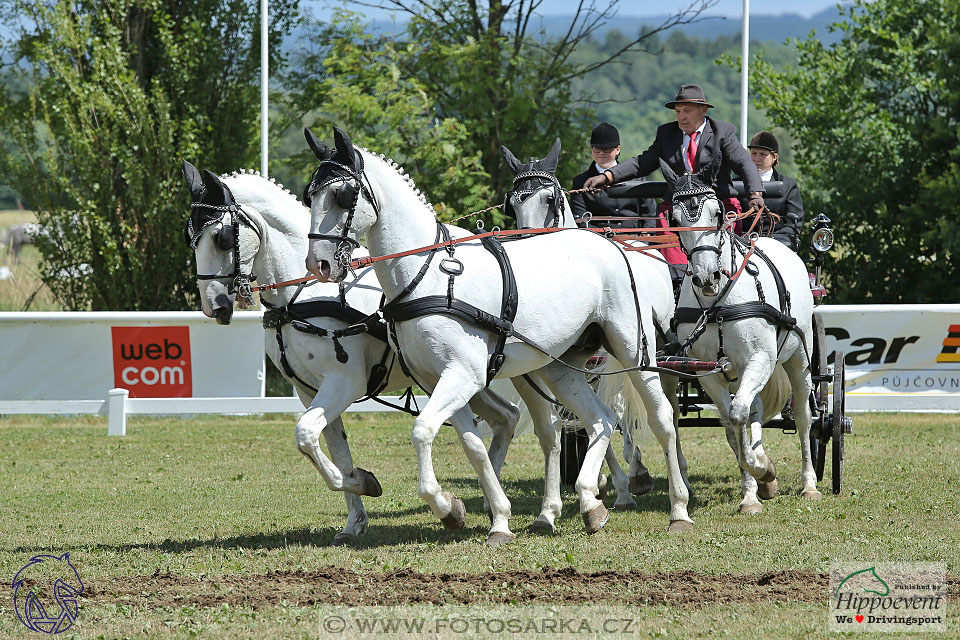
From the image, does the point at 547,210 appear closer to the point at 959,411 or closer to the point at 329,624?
the point at 329,624

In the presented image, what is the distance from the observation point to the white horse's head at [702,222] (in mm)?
6934

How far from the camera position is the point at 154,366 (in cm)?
1238

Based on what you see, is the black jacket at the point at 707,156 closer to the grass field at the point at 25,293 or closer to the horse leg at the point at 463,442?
the horse leg at the point at 463,442

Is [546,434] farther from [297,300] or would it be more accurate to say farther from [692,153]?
[692,153]

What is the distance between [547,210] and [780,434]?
5454 millimetres

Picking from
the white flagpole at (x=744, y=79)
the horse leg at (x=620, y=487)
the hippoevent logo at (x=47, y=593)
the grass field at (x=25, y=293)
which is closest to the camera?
the hippoevent logo at (x=47, y=593)

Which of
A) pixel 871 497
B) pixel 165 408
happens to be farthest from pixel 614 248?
pixel 165 408

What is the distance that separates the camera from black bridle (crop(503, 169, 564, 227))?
778 cm

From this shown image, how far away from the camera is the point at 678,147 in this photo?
808cm

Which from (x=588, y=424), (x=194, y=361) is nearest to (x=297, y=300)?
(x=588, y=424)

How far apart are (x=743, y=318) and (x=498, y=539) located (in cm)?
224

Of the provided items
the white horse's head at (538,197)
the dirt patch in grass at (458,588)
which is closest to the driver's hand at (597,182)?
the white horse's head at (538,197)

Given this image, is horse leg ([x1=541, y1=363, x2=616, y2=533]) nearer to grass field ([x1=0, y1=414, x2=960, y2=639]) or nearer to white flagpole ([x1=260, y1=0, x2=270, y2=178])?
grass field ([x1=0, y1=414, x2=960, y2=639])

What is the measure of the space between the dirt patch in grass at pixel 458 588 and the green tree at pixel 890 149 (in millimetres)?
11021
